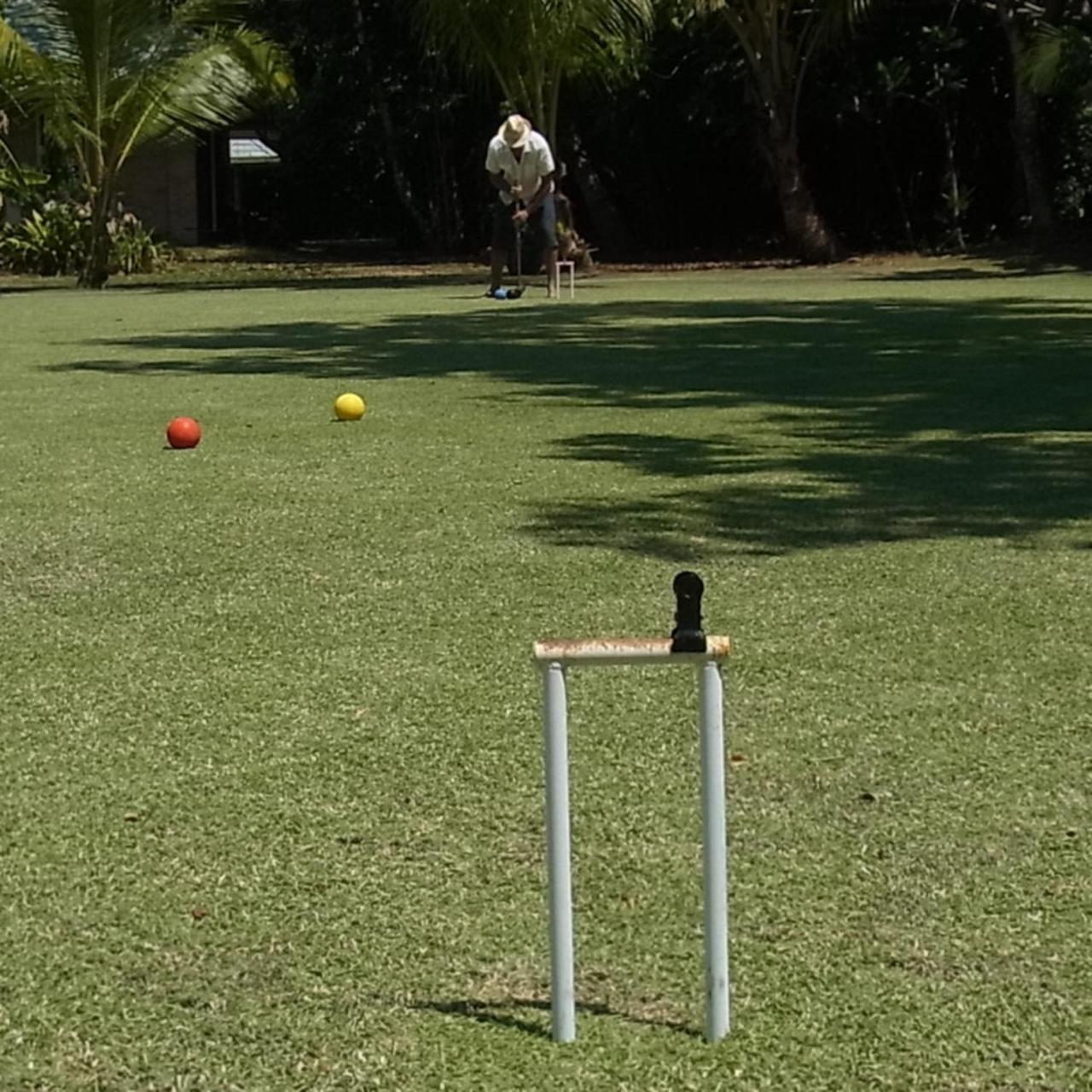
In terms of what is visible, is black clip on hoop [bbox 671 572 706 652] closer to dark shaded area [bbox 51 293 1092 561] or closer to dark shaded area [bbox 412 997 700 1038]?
dark shaded area [bbox 412 997 700 1038]

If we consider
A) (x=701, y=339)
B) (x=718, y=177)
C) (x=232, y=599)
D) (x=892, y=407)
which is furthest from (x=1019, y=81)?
(x=232, y=599)

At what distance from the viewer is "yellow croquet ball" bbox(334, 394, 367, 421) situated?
10.0 meters

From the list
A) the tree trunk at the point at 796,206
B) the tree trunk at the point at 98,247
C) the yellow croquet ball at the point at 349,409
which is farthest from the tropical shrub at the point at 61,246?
the yellow croquet ball at the point at 349,409

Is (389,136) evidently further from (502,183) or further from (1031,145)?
(502,183)

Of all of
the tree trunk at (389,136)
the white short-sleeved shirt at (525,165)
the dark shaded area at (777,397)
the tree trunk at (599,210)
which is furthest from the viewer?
the tree trunk at (389,136)

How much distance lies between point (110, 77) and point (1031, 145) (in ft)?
40.6

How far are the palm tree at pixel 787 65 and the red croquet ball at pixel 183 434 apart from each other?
63.3 feet

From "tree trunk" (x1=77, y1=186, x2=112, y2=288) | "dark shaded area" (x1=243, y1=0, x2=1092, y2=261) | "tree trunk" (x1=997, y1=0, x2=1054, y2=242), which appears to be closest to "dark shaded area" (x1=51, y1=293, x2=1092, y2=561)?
"tree trunk" (x1=77, y1=186, x2=112, y2=288)

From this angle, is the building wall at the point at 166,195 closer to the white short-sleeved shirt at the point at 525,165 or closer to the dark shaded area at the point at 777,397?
the white short-sleeved shirt at the point at 525,165

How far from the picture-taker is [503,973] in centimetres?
322

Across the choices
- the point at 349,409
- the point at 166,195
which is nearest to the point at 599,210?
the point at 166,195

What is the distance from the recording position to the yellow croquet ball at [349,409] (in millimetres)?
10047

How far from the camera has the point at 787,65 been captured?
28797 mm

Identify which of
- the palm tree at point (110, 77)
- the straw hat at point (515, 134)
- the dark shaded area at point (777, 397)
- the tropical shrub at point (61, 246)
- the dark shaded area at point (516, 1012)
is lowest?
the dark shaded area at point (516, 1012)
